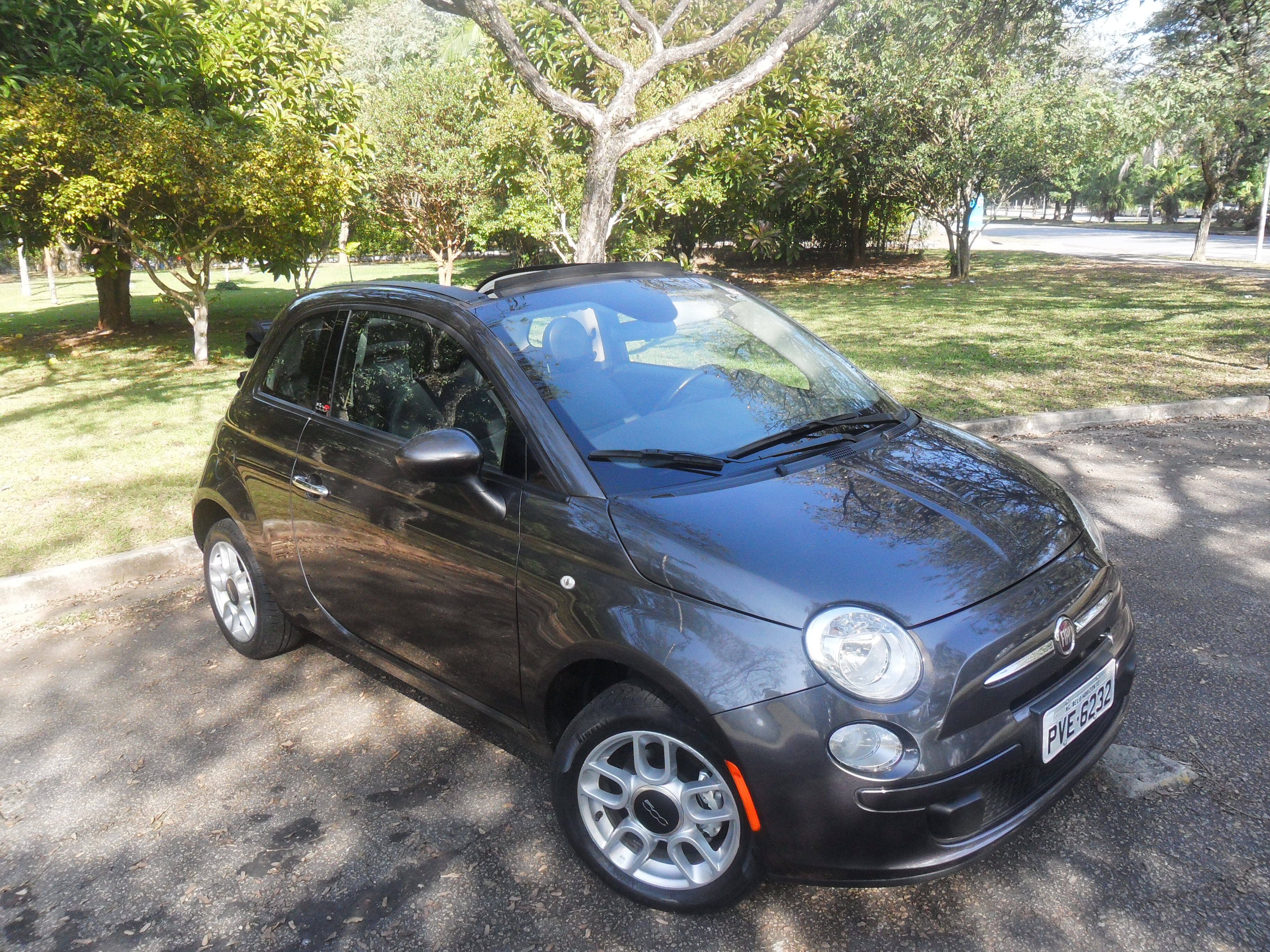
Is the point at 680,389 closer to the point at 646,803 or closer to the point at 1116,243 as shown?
the point at 646,803

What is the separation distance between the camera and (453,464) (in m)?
2.81

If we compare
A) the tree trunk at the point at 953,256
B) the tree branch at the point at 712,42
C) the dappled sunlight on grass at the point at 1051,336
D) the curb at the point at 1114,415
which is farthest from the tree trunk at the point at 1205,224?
the curb at the point at 1114,415

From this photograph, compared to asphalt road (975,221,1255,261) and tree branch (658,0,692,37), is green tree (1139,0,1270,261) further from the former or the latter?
asphalt road (975,221,1255,261)

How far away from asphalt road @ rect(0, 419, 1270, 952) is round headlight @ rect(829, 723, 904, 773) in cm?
59

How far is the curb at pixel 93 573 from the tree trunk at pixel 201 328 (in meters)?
7.45

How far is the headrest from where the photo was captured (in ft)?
10.5

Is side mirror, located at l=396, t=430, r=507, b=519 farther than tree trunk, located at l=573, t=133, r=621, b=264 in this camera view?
No

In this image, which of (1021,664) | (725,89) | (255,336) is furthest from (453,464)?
(725,89)

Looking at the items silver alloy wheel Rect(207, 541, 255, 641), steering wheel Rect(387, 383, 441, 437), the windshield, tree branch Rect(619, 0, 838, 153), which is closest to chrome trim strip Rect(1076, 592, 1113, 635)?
the windshield

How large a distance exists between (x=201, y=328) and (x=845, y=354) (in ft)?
26.8

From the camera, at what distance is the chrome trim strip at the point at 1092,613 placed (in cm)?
259

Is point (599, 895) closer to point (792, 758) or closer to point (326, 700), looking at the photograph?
point (792, 758)

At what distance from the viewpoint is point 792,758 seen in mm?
2244

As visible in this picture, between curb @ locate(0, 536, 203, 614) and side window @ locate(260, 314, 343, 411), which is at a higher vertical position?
side window @ locate(260, 314, 343, 411)
